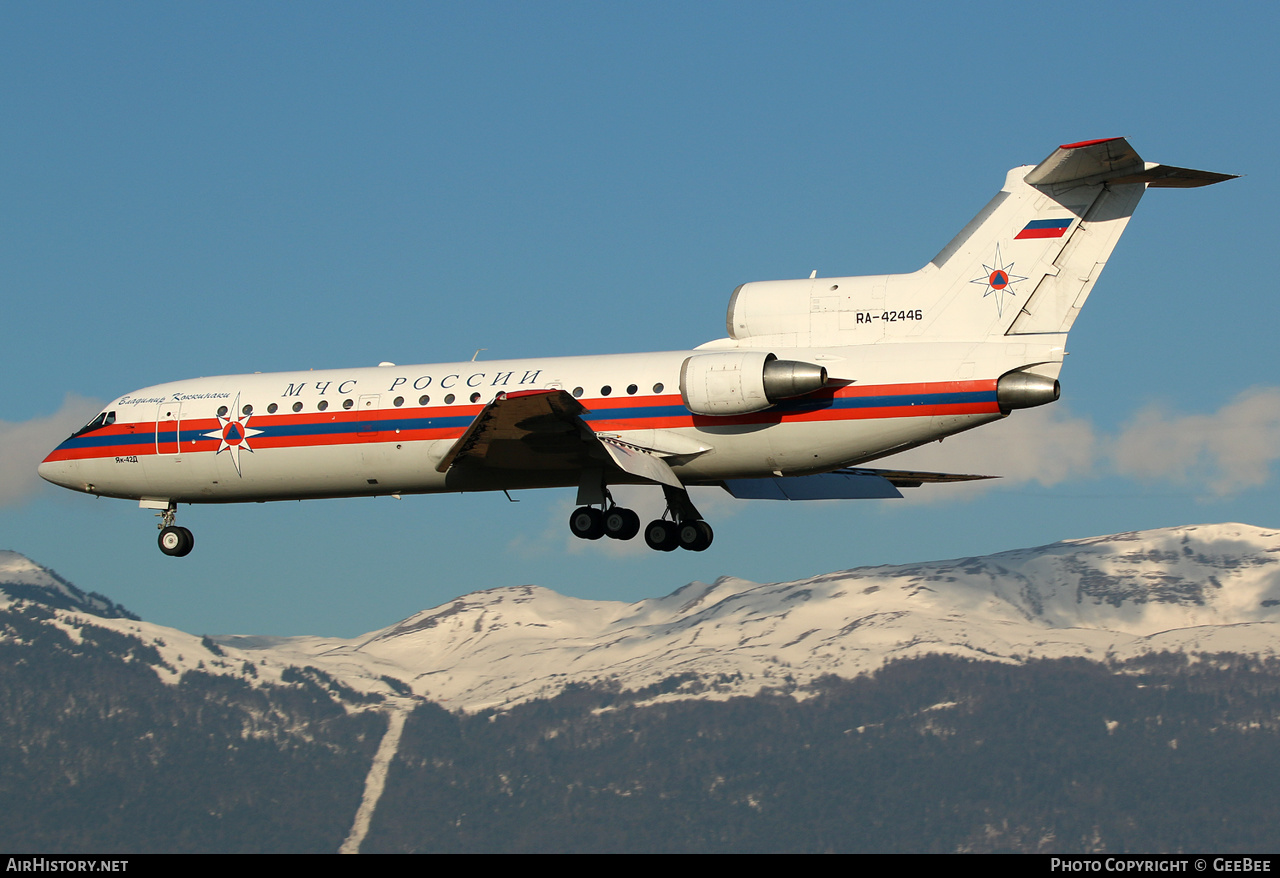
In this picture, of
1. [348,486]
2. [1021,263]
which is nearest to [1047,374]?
[1021,263]

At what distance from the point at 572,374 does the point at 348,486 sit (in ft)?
17.9

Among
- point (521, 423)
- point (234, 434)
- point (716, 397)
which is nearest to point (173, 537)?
point (234, 434)

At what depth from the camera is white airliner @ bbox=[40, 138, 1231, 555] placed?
2791 cm

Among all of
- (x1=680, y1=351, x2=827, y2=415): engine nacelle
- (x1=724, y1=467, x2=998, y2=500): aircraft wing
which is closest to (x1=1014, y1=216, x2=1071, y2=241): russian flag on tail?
(x1=680, y1=351, x2=827, y2=415): engine nacelle

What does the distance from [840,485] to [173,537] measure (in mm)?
14804

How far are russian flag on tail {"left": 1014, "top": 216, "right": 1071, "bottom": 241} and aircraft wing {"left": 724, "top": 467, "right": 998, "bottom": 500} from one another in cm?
684

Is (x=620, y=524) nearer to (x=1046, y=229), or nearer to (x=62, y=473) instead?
(x=1046, y=229)

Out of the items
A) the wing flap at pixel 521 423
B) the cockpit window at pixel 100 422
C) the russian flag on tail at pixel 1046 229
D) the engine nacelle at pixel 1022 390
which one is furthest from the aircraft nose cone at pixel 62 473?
the russian flag on tail at pixel 1046 229

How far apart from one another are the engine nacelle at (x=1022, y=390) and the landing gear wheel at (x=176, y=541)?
58.9 feet

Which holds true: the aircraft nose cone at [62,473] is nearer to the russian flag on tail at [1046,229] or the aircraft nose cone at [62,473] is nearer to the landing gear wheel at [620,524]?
the landing gear wheel at [620,524]

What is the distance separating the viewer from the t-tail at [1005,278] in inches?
1098

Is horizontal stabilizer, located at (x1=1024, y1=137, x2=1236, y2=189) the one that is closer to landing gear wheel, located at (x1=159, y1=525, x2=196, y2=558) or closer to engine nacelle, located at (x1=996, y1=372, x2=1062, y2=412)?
engine nacelle, located at (x1=996, y1=372, x2=1062, y2=412)

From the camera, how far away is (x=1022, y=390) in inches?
1075
